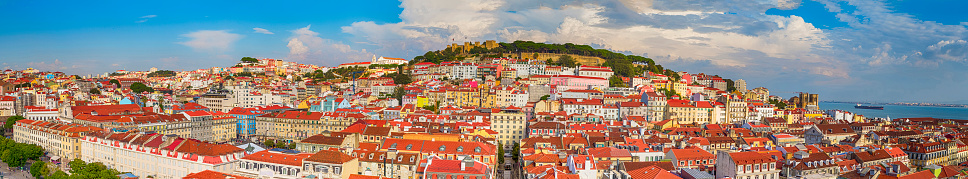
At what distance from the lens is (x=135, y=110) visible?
5772 cm

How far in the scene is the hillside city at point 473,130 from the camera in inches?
1195

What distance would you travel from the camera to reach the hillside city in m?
30.3

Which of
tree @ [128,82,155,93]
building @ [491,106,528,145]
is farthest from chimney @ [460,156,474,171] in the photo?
tree @ [128,82,155,93]

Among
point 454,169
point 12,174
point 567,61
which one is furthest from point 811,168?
point 567,61

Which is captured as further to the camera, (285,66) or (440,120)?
(285,66)

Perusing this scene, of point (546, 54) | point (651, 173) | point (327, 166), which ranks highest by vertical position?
point (546, 54)

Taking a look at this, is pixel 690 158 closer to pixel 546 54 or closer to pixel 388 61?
pixel 546 54

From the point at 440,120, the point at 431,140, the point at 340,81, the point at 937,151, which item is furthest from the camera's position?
the point at 340,81

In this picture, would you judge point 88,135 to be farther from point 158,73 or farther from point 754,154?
point 158,73

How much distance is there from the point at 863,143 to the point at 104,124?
182 feet

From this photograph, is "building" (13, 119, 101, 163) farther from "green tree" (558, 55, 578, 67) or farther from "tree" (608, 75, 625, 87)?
"green tree" (558, 55, 578, 67)

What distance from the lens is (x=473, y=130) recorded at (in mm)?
43312

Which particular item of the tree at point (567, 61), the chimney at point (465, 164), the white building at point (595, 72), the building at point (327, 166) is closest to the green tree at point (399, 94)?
the white building at point (595, 72)

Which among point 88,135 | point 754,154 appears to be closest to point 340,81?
point 88,135
